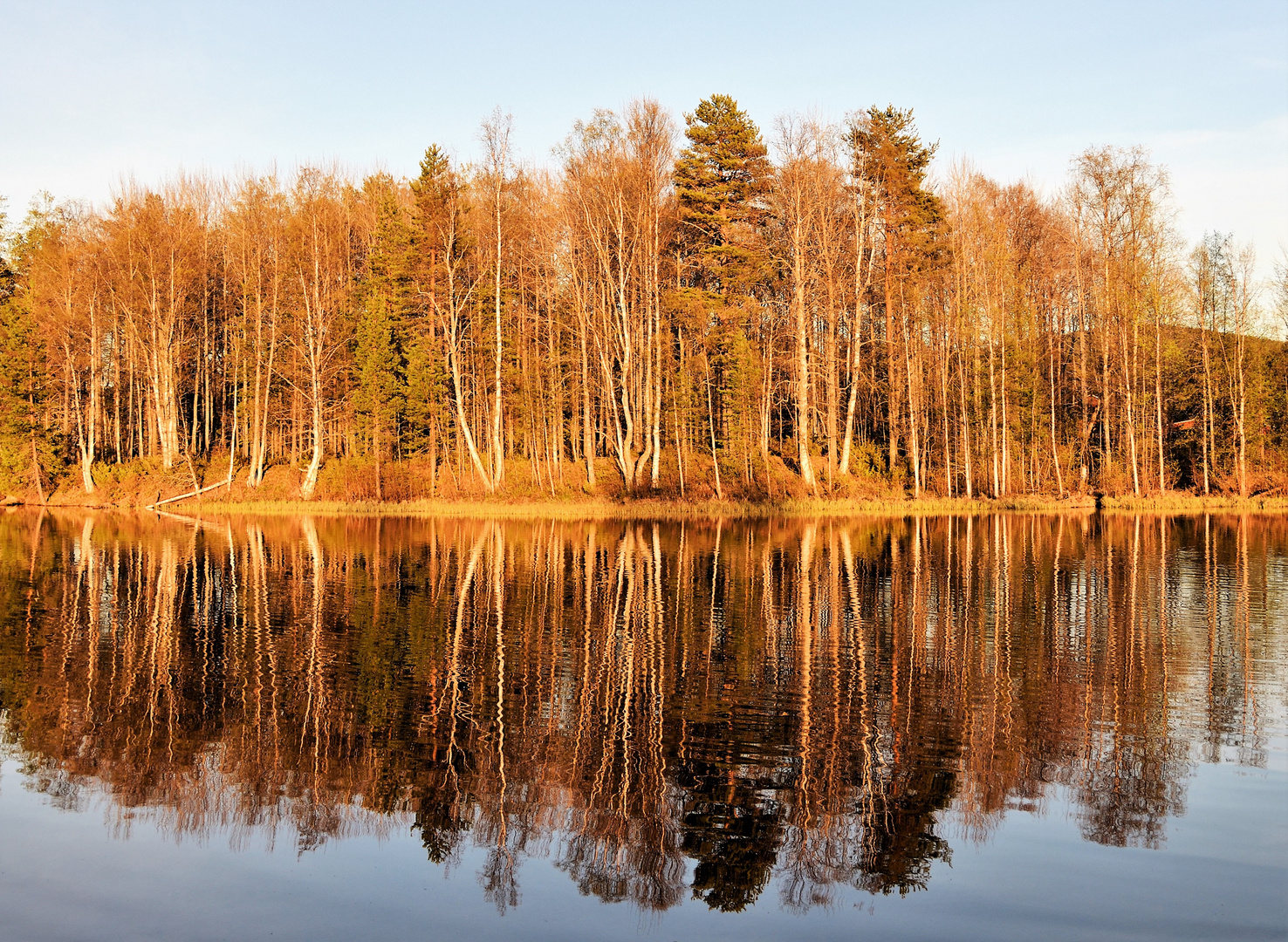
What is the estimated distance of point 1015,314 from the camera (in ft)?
177

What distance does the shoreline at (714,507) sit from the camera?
44.3 m

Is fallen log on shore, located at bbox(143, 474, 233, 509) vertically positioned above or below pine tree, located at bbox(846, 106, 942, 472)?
below

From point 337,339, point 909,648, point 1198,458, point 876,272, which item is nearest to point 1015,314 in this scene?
point 876,272

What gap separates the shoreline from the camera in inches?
1743

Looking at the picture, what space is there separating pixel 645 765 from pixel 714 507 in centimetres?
3477

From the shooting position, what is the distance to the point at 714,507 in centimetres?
4459

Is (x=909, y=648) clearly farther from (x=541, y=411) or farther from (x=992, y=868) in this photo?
(x=541, y=411)

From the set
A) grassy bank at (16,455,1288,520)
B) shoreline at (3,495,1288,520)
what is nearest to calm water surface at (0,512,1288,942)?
shoreline at (3,495,1288,520)

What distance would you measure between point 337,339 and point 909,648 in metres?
44.8

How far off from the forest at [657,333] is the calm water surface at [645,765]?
92.6 ft

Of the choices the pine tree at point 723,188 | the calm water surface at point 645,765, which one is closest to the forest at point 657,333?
the pine tree at point 723,188

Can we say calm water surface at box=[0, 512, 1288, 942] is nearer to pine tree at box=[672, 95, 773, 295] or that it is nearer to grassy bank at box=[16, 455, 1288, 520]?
grassy bank at box=[16, 455, 1288, 520]

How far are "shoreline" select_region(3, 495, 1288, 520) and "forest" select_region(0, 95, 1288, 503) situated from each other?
1.30 meters

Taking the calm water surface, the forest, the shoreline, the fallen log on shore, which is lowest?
the calm water surface
